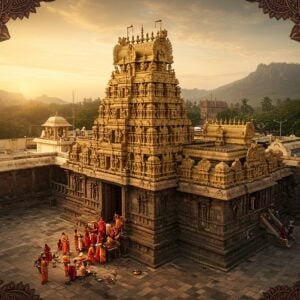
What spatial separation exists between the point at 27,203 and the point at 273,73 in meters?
174

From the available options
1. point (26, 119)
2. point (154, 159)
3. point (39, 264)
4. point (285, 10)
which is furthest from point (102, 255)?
point (26, 119)

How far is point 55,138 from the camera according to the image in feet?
117

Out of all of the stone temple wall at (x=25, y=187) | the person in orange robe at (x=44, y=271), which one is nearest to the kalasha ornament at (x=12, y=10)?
the person in orange robe at (x=44, y=271)

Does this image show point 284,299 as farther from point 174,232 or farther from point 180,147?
point 180,147

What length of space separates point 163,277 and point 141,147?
263 inches

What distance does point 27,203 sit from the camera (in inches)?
1120

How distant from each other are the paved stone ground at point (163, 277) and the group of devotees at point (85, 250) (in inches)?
18.5

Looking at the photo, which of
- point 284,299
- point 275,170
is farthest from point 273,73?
point 284,299

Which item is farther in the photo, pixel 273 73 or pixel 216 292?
pixel 273 73

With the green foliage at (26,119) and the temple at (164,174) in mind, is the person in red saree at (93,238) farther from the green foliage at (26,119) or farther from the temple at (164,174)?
the green foliage at (26,119)

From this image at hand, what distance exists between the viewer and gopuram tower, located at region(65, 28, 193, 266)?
61.7 ft

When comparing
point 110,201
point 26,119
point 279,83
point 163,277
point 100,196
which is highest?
point 279,83

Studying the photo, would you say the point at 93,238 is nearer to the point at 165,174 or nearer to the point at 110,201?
the point at 110,201

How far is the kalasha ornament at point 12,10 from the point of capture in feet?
28.8
